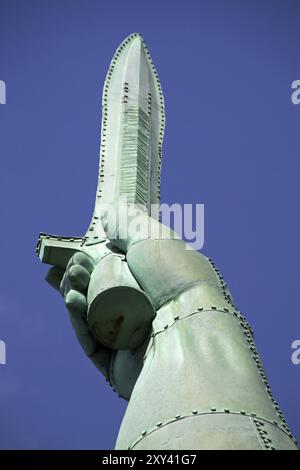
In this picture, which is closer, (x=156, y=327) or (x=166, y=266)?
(x=156, y=327)

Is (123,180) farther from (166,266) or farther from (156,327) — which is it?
(156,327)

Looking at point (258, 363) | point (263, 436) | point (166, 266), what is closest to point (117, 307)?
point (166, 266)

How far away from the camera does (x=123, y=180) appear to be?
17.2 meters

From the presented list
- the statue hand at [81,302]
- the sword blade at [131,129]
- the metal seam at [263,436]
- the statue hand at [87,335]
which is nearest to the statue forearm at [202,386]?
the metal seam at [263,436]

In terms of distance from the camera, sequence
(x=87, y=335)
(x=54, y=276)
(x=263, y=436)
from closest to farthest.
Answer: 1. (x=263, y=436)
2. (x=87, y=335)
3. (x=54, y=276)

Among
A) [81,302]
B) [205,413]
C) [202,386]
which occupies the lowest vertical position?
[205,413]

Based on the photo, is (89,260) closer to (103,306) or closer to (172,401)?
(103,306)

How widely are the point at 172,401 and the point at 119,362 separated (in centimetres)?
345

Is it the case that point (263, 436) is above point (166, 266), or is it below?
below

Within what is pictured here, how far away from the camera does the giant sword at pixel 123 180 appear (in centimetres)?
1370

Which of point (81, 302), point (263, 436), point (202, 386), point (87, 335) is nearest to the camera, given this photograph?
point (263, 436)

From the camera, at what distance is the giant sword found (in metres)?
13.7

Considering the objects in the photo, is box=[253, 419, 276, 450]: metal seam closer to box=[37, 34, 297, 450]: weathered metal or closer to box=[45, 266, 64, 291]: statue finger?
box=[37, 34, 297, 450]: weathered metal
